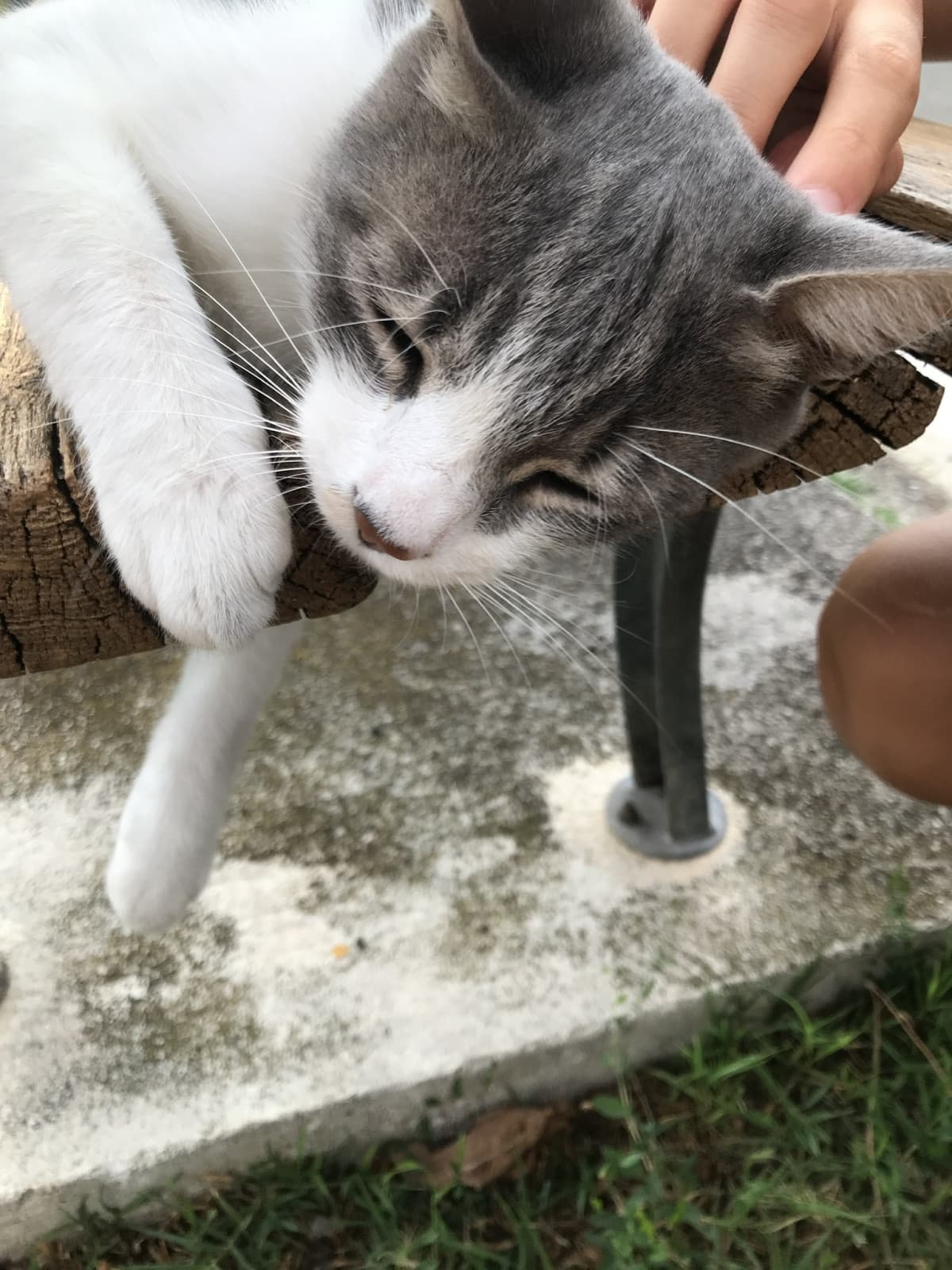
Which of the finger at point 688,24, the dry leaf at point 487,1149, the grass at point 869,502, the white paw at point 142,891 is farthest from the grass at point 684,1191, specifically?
the finger at point 688,24

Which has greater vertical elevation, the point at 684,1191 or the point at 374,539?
the point at 374,539

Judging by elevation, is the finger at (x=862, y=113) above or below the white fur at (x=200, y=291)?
above

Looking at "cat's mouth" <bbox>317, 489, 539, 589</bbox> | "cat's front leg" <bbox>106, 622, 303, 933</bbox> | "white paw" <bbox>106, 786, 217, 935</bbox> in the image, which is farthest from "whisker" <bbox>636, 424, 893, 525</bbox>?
"white paw" <bbox>106, 786, 217, 935</bbox>

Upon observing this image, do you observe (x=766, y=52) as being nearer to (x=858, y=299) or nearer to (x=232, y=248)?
(x=858, y=299)

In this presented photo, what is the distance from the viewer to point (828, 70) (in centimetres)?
93

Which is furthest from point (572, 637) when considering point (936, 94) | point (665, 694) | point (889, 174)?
point (936, 94)

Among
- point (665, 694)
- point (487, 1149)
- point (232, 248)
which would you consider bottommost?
point (487, 1149)

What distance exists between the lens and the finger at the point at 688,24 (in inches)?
37.2

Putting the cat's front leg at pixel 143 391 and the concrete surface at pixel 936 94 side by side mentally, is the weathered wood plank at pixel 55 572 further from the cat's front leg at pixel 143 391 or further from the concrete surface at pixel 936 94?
the concrete surface at pixel 936 94

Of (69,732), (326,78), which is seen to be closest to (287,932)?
(69,732)

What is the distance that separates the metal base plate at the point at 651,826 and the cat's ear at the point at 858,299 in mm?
838

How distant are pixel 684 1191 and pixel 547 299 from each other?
1.06 m

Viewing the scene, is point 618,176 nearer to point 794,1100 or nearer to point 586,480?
point 586,480

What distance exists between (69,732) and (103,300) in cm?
104
